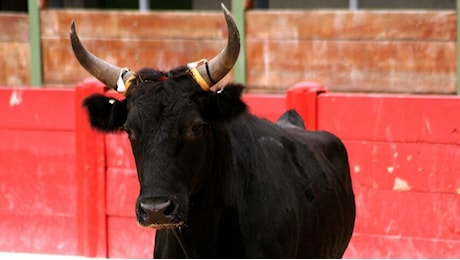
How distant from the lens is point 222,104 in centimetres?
529

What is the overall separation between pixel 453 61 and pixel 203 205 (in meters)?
4.59

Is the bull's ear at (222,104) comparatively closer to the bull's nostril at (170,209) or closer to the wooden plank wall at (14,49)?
the bull's nostril at (170,209)

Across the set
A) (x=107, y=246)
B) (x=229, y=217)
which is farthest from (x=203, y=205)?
(x=107, y=246)

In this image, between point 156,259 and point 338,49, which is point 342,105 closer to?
point 338,49

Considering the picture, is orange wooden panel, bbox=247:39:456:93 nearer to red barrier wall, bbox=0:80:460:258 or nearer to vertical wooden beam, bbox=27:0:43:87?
red barrier wall, bbox=0:80:460:258

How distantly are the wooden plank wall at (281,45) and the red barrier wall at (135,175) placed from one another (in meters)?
1.55

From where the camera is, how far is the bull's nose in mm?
4824

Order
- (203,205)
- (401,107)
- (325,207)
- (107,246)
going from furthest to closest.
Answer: (107,246)
(401,107)
(325,207)
(203,205)

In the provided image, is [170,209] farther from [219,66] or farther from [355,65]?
[355,65]

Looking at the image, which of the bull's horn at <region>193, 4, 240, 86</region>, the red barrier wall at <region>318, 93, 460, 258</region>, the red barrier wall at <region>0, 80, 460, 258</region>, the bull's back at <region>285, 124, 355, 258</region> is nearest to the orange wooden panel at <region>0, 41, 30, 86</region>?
the red barrier wall at <region>0, 80, 460, 258</region>

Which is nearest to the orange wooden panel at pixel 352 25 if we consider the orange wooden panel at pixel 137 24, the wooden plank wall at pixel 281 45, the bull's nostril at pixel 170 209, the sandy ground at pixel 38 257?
the wooden plank wall at pixel 281 45

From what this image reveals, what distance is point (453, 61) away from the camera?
955cm

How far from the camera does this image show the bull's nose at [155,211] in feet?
15.8

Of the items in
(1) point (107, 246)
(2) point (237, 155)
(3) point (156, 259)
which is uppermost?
(2) point (237, 155)
